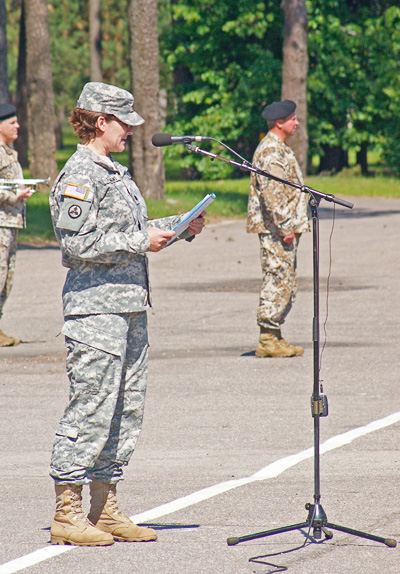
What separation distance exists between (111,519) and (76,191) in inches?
63.6

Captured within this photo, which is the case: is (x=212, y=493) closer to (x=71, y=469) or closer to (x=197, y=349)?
(x=71, y=469)

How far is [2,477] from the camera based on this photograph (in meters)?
6.37

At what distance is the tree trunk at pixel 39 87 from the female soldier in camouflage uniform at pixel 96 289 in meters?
23.7

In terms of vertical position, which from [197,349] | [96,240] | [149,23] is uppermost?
[149,23]

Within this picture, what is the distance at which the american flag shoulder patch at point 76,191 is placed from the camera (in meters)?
4.84

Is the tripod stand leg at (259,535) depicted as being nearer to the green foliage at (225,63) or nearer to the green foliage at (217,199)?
the green foliage at (217,199)

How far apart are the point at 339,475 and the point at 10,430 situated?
2520 mm

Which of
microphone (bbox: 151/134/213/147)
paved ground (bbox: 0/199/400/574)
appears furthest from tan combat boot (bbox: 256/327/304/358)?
microphone (bbox: 151/134/213/147)

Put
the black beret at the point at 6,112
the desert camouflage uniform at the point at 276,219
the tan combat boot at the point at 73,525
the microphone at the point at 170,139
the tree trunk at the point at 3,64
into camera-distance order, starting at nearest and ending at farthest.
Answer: the microphone at the point at 170,139, the tan combat boot at the point at 73,525, the desert camouflage uniform at the point at 276,219, the black beret at the point at 6,112, the tree trunk at the point at 3,64

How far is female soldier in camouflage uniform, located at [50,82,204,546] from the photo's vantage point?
16.0 ft

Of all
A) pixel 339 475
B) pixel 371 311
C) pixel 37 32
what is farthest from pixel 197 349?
pixel 37 32

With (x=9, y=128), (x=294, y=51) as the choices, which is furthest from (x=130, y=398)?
(x=294, y=51)

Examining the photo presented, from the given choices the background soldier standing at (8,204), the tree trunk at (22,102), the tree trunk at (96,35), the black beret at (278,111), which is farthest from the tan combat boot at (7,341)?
the tree trunk at (96,35)

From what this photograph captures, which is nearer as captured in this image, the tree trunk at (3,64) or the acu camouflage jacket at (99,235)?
the acu camouflage jacket at (99,235)
